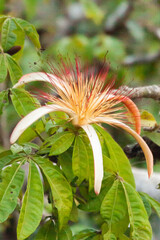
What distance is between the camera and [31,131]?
838 millimetres

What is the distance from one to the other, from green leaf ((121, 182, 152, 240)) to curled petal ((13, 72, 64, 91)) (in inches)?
9.3

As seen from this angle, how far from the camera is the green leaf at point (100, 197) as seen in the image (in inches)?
30.7

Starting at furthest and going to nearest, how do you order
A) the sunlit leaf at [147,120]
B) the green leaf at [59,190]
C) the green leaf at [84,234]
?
the sunlit leaf at [147,120], the green leaf at [84,234], the green leaf at [59,190]

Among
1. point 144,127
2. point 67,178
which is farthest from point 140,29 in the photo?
point 67,178

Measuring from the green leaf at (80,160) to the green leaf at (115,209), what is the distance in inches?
2.2

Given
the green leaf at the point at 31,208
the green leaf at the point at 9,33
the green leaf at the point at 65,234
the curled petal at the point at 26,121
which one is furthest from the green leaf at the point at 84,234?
the green leaf at the point at 9,33

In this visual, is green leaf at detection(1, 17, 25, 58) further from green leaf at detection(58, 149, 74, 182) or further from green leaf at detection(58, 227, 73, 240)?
green leaf at detection(58, 227, 73, 240)

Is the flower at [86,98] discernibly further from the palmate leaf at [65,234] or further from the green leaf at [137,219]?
the palmate leaf at [65,234]

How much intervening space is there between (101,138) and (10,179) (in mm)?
187

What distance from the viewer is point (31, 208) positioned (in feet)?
2.29

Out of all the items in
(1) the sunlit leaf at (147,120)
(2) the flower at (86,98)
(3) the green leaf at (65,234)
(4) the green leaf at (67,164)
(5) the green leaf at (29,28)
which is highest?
(5) the green leaf at (29,28)

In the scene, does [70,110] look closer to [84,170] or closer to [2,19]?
[84,170]

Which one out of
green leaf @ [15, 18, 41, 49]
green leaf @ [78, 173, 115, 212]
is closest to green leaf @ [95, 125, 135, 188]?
green leaf @ [78, 173, 115, 212]

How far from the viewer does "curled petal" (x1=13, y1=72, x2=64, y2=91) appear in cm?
77
